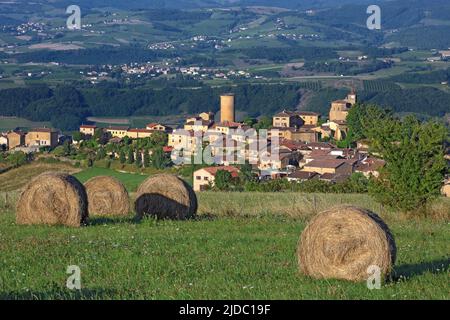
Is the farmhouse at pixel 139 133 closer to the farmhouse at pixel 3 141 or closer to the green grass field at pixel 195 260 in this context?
the farmhouse at pixel 3 141

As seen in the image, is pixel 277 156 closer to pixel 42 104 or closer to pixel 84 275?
pixel 84 275

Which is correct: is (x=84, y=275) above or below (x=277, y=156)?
above

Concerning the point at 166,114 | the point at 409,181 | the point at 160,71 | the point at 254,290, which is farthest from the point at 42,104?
the point at 254,290

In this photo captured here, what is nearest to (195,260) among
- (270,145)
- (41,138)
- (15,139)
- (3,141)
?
(270,145)

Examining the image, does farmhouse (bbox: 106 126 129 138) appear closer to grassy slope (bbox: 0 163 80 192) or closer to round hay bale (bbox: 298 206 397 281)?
grassy slope (bbox: 0 163 80 192)

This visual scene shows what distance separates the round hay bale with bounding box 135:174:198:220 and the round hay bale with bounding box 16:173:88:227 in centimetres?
167

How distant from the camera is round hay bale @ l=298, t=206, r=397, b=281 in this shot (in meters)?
8.93

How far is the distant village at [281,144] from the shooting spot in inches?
1704

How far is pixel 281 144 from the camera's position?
55.4 m

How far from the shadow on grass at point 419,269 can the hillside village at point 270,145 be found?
24.8 m

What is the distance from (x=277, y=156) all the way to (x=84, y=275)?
133 ft

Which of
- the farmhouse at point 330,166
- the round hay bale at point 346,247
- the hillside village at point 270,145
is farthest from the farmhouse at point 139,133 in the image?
the round hay bale at point 346,247

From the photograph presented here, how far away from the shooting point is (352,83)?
106 meters

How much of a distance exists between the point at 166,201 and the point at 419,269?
637 cm
